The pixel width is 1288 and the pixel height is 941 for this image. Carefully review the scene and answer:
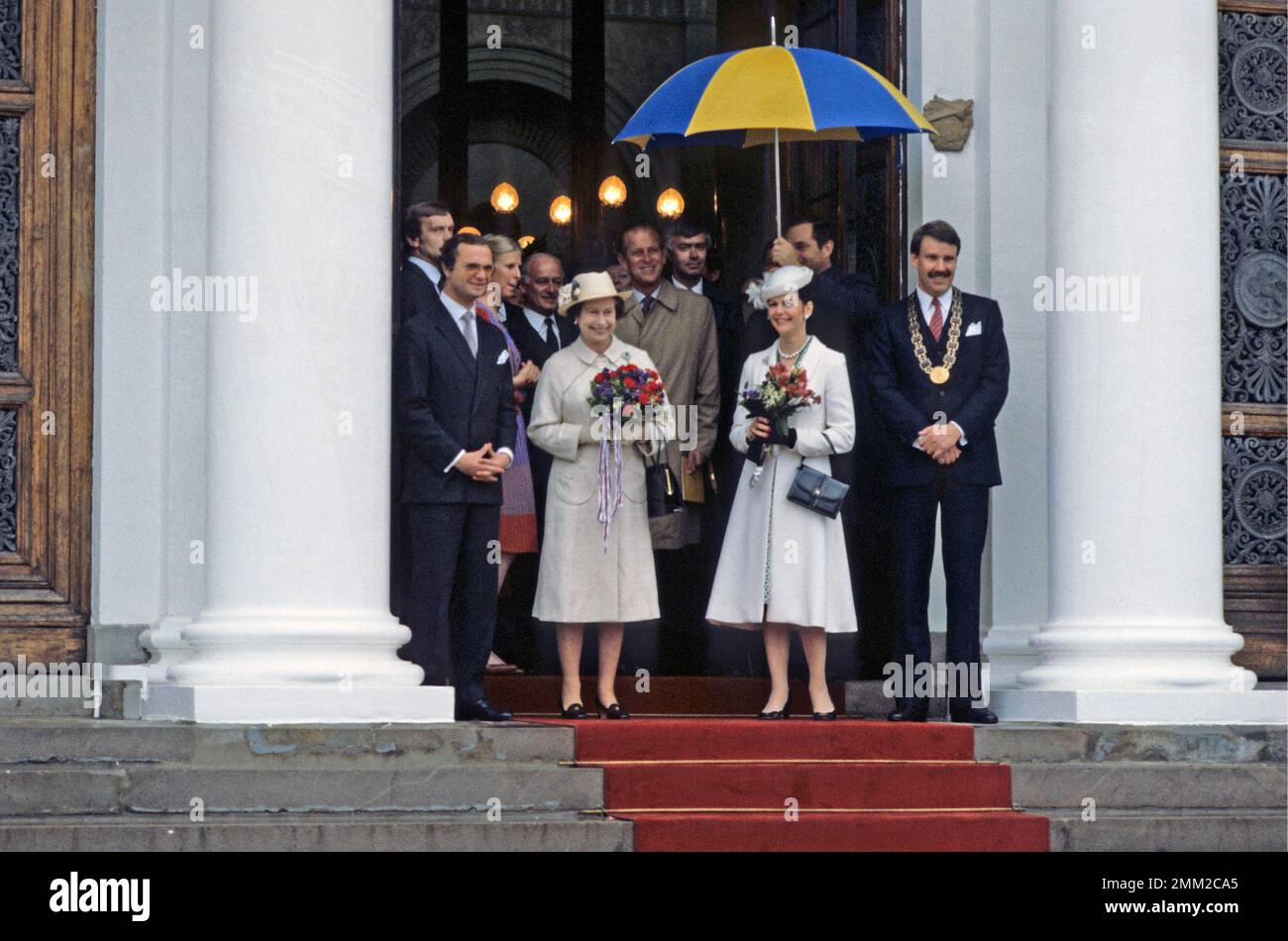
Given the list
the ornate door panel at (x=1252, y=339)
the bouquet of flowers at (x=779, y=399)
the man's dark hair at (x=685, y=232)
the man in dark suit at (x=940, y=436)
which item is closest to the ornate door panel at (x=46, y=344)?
the man's dark hair at (x=685, y=232)

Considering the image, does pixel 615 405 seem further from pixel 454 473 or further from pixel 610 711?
pixel 610 711

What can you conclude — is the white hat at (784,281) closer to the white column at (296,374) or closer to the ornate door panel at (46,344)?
the white column at (296,374)

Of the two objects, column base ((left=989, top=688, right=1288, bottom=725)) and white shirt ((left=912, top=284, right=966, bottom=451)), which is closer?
column base ((left=989, top=688, right=1288, bottom=725))

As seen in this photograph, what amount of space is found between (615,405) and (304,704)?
2.14 metres

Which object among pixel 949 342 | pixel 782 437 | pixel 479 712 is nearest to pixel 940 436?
pixel 949 342

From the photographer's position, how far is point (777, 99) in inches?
464

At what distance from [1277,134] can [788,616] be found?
430 cm

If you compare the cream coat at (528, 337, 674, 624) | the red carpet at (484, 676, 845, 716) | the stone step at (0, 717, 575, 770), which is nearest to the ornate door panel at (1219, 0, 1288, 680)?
the red carpet at (484, 676, 845, 716)

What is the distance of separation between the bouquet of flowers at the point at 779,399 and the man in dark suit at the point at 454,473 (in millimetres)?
1249

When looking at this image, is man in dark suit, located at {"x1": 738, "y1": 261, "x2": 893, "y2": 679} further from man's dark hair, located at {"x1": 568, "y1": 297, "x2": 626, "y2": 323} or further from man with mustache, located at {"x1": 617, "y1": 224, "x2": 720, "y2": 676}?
man's dark hair, located at {"x1": 568, "y1": 297, "x2": 626, "y2": 323}

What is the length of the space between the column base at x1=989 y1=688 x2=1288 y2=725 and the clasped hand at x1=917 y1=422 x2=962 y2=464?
1289 millimetres

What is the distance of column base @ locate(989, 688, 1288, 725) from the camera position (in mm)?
11383
